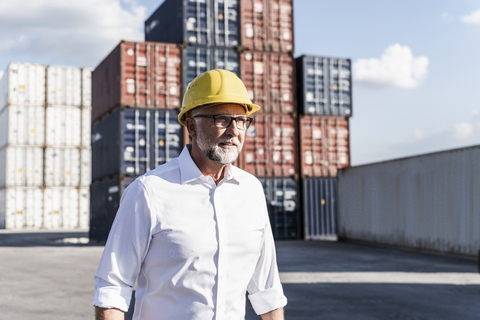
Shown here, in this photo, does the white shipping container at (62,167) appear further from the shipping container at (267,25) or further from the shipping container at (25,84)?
the shipping container at (267,25)

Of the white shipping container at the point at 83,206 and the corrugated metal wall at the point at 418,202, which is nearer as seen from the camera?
the corrugated metal wall at the point at 418,202

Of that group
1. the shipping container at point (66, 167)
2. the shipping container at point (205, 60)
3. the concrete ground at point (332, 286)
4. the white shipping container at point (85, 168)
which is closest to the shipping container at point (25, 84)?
the shipping container at point (66, 167)

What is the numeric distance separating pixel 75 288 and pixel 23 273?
8.79ft

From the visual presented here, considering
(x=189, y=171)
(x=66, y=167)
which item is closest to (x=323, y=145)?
(x=66, y=167)

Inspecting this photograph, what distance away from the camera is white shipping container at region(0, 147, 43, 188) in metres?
31.0

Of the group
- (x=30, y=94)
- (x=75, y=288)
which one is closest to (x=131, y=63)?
(x=75, y=288)

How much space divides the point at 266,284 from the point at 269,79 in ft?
60.4

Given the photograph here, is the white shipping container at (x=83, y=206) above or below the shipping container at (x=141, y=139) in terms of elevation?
below

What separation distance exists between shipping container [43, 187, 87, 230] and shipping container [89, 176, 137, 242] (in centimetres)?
1135

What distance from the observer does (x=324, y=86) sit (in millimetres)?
21359

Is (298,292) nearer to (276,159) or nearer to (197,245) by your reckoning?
(197,245)

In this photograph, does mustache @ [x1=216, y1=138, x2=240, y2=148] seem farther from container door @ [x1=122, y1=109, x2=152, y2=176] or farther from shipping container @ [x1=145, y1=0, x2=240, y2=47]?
shipping container @ [x1=145, y1=0, x2=240, y2=47]

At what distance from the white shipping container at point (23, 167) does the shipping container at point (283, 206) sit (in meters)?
17.0

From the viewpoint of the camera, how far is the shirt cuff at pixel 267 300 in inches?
96.3
